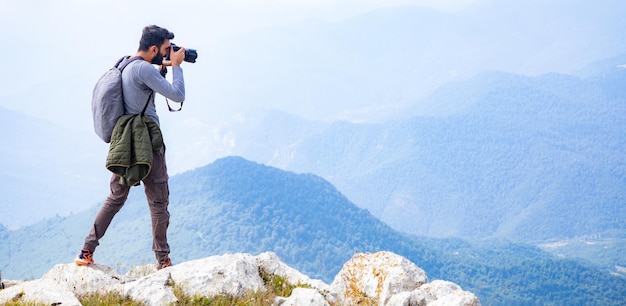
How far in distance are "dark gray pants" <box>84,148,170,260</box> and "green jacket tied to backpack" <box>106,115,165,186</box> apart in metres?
0.33

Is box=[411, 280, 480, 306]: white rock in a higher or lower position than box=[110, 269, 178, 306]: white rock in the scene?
lower

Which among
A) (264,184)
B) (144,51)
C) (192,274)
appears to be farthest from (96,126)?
(264,184)

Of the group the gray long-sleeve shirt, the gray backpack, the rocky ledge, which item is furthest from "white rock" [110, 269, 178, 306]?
the gray long-sleeve shirt

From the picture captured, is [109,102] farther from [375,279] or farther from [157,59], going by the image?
[375,279]

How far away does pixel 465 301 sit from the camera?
5.81 meters

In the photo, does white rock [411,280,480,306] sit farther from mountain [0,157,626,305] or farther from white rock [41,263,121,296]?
mountain [0,157,626,305]

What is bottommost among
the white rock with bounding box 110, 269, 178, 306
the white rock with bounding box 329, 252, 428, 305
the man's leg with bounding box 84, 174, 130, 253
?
the white rock with bounding box 329, 252, 428, 305

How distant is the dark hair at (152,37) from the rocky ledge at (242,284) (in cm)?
264

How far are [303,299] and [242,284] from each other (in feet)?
2.50

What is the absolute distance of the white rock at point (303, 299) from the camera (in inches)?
231

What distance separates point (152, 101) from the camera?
6.85 meters

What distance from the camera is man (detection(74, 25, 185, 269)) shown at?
6480mm

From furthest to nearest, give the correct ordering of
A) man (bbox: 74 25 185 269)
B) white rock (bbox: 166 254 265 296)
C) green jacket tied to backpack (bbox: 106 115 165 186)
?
1. man (bbox: 74 25 185 269)
2. green jacket tied to backpack (bbox: 106 115 165 186)
3. white rock (bbox: 166 254 265 296)

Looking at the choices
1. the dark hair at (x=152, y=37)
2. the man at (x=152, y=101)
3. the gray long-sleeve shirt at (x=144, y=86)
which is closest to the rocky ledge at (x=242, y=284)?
the man at (x=152, y=101)
